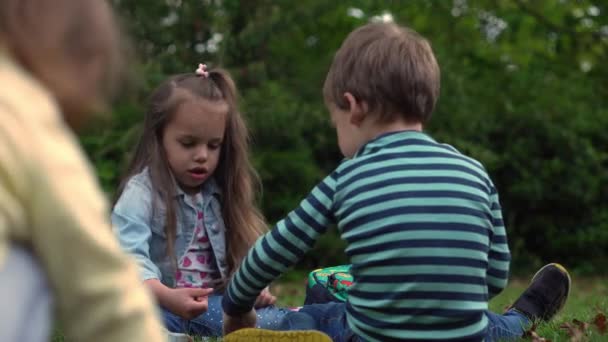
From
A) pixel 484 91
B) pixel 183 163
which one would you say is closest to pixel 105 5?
pixel 183 163

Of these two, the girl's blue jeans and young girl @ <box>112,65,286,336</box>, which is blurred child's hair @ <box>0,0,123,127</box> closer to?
young girl @ <box>112,65,286,336</box>

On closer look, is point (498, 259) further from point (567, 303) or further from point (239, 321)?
point (567, 303)

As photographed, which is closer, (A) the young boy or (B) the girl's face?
(A) the young boy

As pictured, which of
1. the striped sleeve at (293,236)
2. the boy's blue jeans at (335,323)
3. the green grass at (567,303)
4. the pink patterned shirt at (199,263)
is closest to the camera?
the striped sleeve at (293,236)

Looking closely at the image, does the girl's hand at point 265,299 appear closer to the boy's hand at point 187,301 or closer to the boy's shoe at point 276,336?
the boy's hand at point 187,301

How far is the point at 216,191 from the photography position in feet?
14.7

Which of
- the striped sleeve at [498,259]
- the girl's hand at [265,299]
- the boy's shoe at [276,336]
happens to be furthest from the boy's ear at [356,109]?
the girl's hand at [265,299]

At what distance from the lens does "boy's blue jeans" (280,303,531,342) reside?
3405mm

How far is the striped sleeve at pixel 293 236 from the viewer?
2828mm

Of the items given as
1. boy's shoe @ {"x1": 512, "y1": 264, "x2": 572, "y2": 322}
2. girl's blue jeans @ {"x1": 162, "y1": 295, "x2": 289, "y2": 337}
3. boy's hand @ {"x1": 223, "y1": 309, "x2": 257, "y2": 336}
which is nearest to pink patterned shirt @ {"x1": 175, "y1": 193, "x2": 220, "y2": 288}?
girl's blue jeans @ {"x1": 162, "y1": 295, "x2": 289, "y2": 337}

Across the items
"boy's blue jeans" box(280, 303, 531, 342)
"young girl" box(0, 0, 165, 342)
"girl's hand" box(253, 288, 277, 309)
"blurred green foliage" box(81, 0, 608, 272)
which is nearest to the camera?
"young girl" box(0, 0, 165, 342)

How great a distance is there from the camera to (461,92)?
10.3 m

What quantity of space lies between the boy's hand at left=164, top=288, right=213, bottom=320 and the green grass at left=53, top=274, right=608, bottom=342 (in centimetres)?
30

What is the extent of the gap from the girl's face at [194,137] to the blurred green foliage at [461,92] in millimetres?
4172
